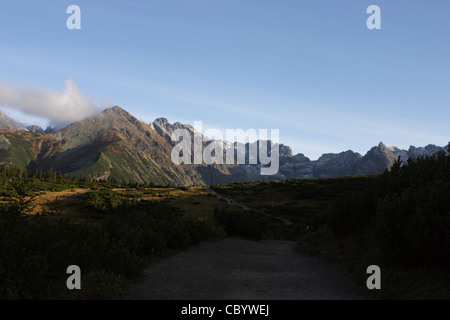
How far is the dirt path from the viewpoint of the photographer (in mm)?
8219

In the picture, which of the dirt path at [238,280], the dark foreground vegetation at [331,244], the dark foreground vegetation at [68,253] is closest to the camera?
the dark foreground vegetation at [68,253]

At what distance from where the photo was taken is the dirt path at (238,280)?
8.22 meters

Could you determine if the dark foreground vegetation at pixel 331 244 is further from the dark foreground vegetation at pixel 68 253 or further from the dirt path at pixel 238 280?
the dirt path at pixel 238 280

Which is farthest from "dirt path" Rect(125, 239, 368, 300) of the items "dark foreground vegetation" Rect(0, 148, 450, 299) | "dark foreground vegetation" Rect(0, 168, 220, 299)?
"dark foreground vegetation" Rect(0, 168, 220, 299)

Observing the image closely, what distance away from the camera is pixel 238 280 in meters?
9.90

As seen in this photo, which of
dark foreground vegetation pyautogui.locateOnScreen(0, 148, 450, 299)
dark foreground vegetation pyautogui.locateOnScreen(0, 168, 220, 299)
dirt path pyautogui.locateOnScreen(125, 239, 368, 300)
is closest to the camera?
dark foreground vegetation pyautogui.locateOnScreen(0, 168, 220, 299)

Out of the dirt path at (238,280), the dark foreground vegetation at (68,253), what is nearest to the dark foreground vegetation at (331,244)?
the dark foreground vegetation at (68,253)

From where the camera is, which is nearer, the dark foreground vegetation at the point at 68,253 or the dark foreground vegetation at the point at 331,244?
the dark foreground vegetation at the point at 68,253

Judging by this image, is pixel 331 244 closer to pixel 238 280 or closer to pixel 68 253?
pixel 238 280

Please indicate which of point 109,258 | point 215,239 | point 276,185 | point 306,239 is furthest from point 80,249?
point 276,185

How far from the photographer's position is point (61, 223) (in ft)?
39.8

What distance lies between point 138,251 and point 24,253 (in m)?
5.49

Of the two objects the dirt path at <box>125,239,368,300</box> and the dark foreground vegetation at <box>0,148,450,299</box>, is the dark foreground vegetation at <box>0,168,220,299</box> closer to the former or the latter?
the dark foreground vegetation at <box>0,148,450,299</box>
